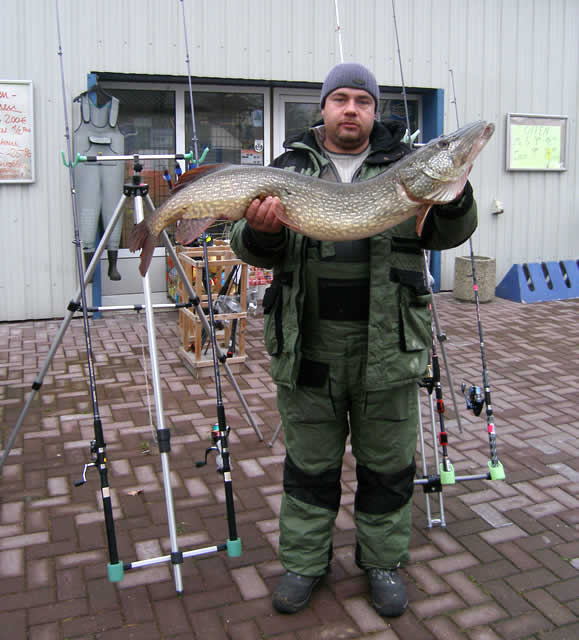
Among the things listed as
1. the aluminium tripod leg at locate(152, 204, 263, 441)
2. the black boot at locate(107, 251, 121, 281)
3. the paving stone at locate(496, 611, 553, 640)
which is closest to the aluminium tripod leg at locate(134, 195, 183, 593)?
the aluminium tripod leg at locate(152, 204, 263, 441)

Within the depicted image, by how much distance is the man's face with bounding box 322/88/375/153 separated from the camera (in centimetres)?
301

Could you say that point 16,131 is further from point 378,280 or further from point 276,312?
point 378,280

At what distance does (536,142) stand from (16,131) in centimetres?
722

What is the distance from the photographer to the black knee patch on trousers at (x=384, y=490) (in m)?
3.19

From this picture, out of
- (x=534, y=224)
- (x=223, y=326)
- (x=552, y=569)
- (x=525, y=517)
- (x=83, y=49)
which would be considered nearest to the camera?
(x=552, y=569)

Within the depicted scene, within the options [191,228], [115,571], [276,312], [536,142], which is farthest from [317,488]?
[536,142]

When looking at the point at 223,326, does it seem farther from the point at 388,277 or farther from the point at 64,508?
the point at 388,277

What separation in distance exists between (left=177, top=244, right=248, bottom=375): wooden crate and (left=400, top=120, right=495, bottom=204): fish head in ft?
12.3

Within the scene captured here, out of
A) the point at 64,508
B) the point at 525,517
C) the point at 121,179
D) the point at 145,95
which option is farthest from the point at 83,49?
the point at 525,517

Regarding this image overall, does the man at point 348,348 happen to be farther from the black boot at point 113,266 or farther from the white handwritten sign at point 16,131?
the white handwritten sign at point 16,131

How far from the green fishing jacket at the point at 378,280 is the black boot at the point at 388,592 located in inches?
35.4

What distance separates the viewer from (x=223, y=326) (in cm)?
651

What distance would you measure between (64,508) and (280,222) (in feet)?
7.59

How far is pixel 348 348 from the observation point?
10.1 ft
